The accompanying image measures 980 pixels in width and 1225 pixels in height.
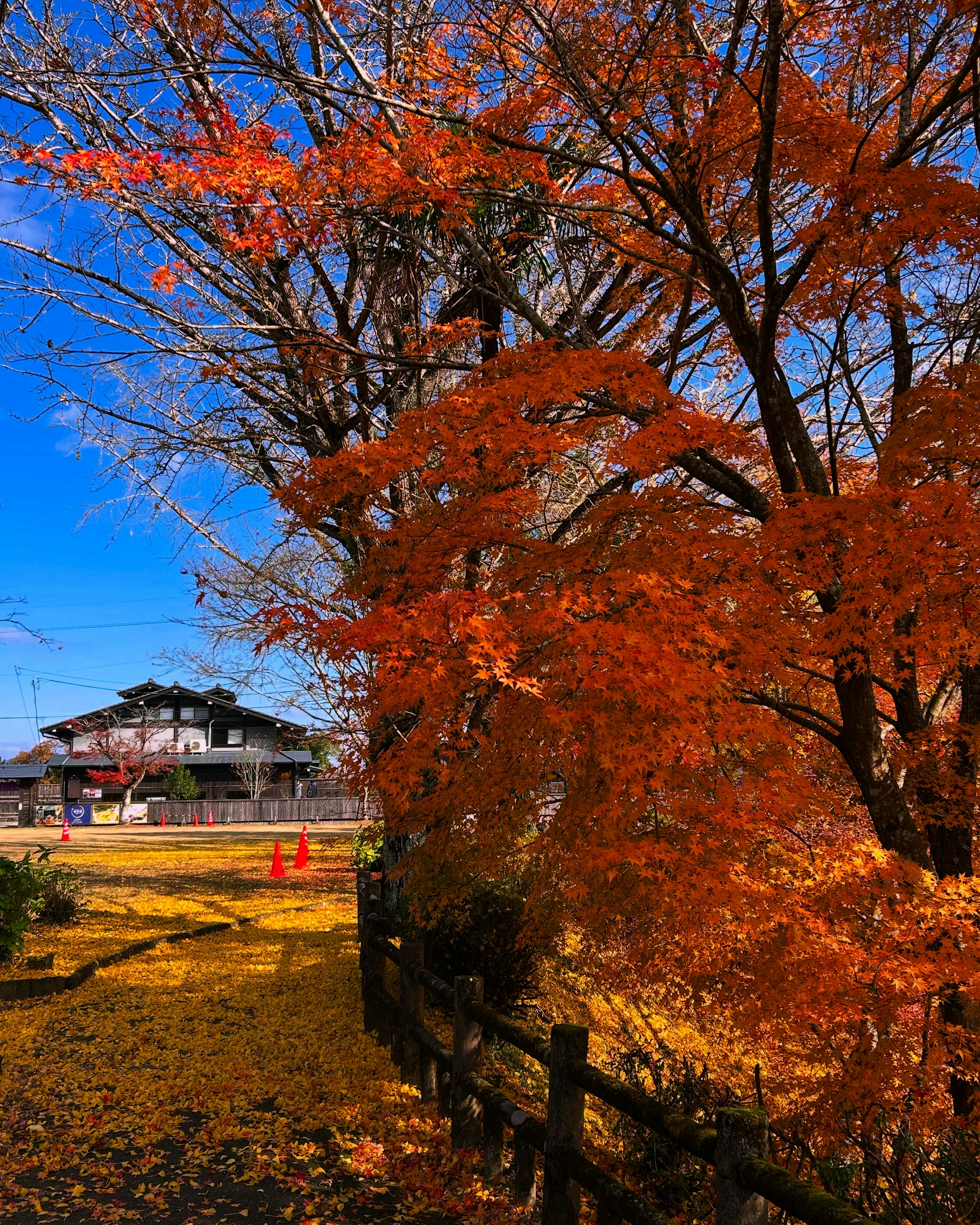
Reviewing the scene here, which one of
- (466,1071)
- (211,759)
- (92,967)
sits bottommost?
(92,967)

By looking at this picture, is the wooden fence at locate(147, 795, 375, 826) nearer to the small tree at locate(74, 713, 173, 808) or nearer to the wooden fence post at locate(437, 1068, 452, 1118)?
the small tree at locate(74, 713, 173, 808)

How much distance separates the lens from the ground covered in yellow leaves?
4832mm

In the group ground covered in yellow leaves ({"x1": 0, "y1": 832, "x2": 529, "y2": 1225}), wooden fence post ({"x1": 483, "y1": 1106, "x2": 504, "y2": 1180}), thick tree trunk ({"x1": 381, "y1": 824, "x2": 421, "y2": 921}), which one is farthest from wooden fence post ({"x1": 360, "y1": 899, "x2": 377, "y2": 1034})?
wooden fence post ({"x1": 483, "y1": 1106, "x2": 504, "y2": 1180})

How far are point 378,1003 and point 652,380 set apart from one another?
6.23m

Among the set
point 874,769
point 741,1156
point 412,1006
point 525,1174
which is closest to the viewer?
point 741,1156

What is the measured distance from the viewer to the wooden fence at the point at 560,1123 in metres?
3.09

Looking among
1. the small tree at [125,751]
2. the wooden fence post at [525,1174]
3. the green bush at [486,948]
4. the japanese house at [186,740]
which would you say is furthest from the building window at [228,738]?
the wooden fence post at [525,1174]

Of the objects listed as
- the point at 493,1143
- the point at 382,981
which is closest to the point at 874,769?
the point at 493,1143

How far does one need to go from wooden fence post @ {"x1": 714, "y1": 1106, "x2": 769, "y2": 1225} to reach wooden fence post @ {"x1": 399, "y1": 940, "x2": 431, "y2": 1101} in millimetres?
3481

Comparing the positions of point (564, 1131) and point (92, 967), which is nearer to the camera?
point (564, 1131)

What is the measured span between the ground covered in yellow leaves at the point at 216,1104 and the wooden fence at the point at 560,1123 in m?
0.25

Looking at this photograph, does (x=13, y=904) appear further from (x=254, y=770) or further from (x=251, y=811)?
(x=254, y=770)

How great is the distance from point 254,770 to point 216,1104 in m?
43.0

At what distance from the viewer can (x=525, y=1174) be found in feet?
15.7
